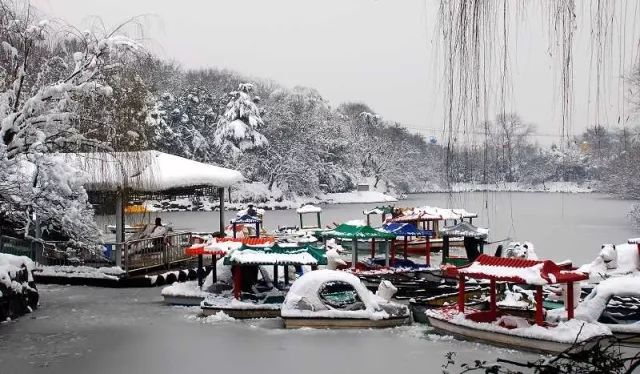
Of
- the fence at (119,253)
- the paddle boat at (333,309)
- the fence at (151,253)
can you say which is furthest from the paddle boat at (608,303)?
the fence at (119,253)

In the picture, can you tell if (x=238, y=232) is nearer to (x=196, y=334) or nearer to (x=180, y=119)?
(x=196, y=334)

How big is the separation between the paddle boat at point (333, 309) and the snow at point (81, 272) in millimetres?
5923

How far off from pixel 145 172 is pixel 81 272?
2723 mm

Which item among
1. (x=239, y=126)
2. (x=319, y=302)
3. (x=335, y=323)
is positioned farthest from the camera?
(x=239, y=126)

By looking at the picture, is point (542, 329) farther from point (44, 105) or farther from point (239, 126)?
point (239, 126)

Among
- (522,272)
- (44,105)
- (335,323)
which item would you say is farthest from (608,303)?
(44,105)

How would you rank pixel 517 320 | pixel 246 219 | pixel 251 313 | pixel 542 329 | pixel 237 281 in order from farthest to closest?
pixel 246 219
pixel 237 281
pixel 251 313
pixel 517 320
pixel 542 329

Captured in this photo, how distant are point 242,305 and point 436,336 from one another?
3331 millimetres

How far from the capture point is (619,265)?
1341cm

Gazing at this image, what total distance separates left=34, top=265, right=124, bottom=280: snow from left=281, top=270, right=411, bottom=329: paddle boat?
592 cm

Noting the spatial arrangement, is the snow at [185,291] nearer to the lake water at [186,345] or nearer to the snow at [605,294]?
the lake water at [186,345]

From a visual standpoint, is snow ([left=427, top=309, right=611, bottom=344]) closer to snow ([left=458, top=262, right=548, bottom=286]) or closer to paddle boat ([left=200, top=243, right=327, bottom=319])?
snow ([left=458, top=262, right=548, bottom=286])

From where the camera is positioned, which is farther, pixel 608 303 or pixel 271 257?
pixel 271 257

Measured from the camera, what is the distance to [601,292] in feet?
29.3
